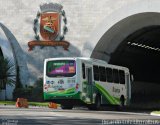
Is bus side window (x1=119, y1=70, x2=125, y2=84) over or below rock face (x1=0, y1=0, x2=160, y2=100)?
below

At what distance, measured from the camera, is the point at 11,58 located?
4388 centimetres

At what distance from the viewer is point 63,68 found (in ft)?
98.2

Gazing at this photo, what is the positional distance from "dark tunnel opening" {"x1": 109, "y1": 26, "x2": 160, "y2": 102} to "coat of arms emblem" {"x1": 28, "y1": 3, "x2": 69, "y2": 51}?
16.9 feet

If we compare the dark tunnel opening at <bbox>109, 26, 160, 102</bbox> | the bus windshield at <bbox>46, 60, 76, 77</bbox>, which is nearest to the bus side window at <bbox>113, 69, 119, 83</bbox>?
the bus windshield at <bbox>46, 60, 76, 77</bbox>

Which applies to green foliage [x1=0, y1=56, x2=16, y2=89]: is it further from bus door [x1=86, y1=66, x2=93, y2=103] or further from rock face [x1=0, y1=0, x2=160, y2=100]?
bus door [x1=86, y1=66, x2=93, y2=103]

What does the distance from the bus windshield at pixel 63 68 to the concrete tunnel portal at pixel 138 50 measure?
12.5 metres

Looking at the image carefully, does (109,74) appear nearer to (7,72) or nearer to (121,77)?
(121,77)

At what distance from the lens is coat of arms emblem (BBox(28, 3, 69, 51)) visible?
43.2 metres

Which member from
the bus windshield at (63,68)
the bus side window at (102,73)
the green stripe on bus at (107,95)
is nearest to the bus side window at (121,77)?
the green stripe on bus at (107,95)

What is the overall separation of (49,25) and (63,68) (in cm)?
1415

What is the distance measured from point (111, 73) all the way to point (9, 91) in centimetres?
1276

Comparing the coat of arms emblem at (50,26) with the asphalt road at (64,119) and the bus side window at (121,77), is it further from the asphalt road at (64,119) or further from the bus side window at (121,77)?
the asphalt road at (64,119)

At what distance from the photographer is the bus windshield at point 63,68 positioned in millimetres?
29766

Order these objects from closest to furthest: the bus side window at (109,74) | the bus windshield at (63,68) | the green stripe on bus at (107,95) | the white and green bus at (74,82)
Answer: the white and green bus at (74,82), the bus windshield at (63,68), the green stripe on bus at (107,95), the bus side window at (109,74)
